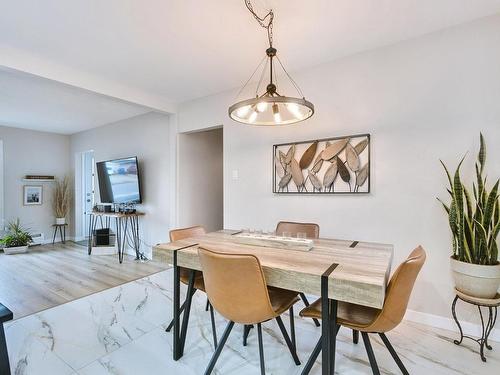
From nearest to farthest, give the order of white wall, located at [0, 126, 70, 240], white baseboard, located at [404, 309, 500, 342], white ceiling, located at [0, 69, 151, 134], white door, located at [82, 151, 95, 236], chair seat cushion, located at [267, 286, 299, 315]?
1. chair seat cushion, located at [267, 286, 299, 315]
2. white baseboard, located at [404, 309, 500, 342]
3. white ceiling, located at [0, 69, 151, 134]
4. white wall, located at [0, 126, 70, 240]
5. white door, located at [82, 151, 95, 236]

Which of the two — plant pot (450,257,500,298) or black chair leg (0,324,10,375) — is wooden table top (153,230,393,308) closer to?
plant pot (450,257,500,298)

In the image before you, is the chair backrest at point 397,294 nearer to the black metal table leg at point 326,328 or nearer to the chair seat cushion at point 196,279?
the black metal table leg at point 326,328

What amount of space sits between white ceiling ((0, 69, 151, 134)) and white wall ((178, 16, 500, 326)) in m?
2.67

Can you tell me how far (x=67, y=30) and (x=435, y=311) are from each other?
3.82m

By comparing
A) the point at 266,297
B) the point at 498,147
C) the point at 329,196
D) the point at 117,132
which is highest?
the point at 117,132

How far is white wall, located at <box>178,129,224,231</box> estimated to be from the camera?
407 centimetres

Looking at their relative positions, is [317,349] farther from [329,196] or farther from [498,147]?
[498,147]

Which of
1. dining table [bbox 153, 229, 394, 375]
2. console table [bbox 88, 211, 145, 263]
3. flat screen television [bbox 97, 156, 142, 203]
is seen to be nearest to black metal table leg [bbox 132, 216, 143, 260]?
console table [bbox 88, 211, 145, 263]

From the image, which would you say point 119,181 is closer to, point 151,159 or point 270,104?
point 151,159

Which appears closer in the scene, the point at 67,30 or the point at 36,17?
the point at 36,17

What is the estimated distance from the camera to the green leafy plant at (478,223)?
1.79 metres

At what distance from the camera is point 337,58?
2607 millimetres

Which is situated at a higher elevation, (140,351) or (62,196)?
(62,196)

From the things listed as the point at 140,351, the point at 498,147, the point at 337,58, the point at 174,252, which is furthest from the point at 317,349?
the point at 337,58
